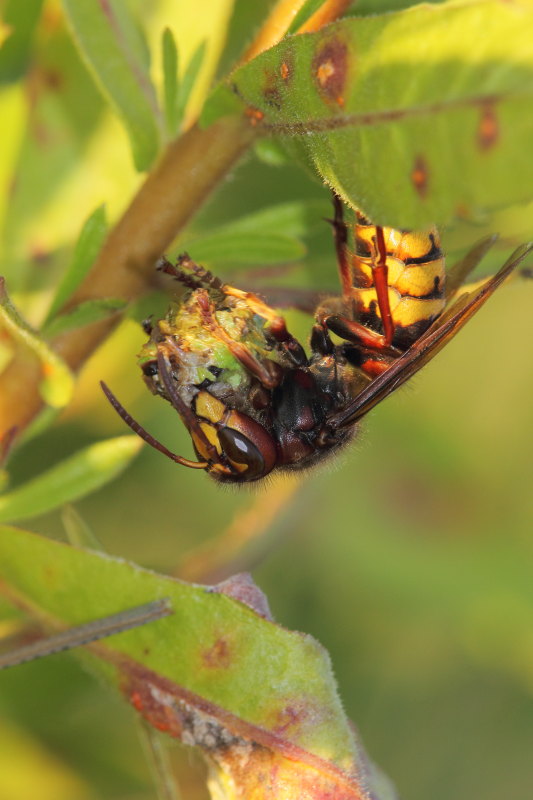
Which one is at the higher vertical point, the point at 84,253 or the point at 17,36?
the point at 17,36

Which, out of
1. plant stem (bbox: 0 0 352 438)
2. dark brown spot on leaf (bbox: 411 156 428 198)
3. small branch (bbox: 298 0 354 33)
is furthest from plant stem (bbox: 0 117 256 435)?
dark brown spot on leaf (bbox: 411 156 428 198)

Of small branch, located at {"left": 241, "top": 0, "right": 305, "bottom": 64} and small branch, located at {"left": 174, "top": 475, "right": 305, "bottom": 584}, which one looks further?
small branch, located at {"left": 174, "top": 475, "right": 305, "bottom": 584}

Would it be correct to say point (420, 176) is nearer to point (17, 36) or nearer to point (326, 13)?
point (326, 13)

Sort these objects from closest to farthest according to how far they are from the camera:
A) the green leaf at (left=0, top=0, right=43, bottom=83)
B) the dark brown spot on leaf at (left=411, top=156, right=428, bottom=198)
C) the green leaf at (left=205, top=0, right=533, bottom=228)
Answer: the green leaf at (left=205, top=0, right=533, bottom=228) < the dark brown spot on leaf at (left=411, top=156, right=428, bottom=198) < the green leaf at (left=0, top=0, right=43, bottom=83)

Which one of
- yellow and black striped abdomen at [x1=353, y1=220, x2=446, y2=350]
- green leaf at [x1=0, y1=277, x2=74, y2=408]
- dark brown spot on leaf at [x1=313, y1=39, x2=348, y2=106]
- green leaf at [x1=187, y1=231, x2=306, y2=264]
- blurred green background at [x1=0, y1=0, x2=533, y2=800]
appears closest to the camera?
dark brown spot on leaf at [x1=313, y1=39, x2=348, y2=106]

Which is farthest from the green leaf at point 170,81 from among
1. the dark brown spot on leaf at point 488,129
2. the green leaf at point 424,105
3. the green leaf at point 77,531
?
the dark brown spot on leaf at point 488,129

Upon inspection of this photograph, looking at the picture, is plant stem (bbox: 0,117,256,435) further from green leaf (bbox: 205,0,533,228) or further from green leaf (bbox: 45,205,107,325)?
green leaf (bbox: 205,0,533,228)

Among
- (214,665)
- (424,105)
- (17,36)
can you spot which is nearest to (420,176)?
(424,105)

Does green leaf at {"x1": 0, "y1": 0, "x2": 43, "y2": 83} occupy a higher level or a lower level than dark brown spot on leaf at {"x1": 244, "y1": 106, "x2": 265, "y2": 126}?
higher
